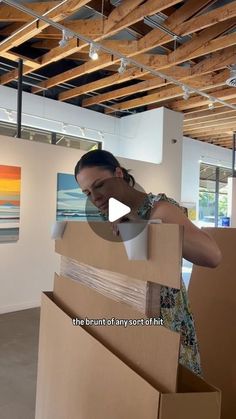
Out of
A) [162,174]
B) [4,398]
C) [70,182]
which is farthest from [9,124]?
[4,398]

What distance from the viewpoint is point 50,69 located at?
5.75 meters

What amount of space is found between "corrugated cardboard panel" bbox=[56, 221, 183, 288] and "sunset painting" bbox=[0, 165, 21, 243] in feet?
12.5

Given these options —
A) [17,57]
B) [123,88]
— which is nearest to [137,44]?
[17,57]

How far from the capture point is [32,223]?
5016 millimetres

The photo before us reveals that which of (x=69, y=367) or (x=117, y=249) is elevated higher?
(x=117, y=249)

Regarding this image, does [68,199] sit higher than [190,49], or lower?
lower

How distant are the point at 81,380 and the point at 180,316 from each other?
338 millimetres

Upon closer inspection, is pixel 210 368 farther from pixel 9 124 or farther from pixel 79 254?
pixel 9 124

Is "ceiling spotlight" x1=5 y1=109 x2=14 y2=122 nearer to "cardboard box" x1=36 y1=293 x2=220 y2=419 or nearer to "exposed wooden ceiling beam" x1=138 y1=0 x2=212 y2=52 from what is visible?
"exposed wooden ceiling beam" x1=138 y1=0 x2=212 y2=52

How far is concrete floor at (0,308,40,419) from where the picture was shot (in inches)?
96.1

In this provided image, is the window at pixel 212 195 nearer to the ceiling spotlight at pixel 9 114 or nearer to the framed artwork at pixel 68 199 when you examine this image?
the framed artwork at pixel 68 199

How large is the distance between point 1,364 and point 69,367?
2558mm

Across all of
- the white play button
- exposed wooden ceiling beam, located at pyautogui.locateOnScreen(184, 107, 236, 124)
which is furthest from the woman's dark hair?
exposed wooden ceiling beam, located at pyautogui.locateOnScreen(184, 107, 236, 124)

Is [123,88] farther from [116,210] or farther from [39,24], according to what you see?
[116,210]
